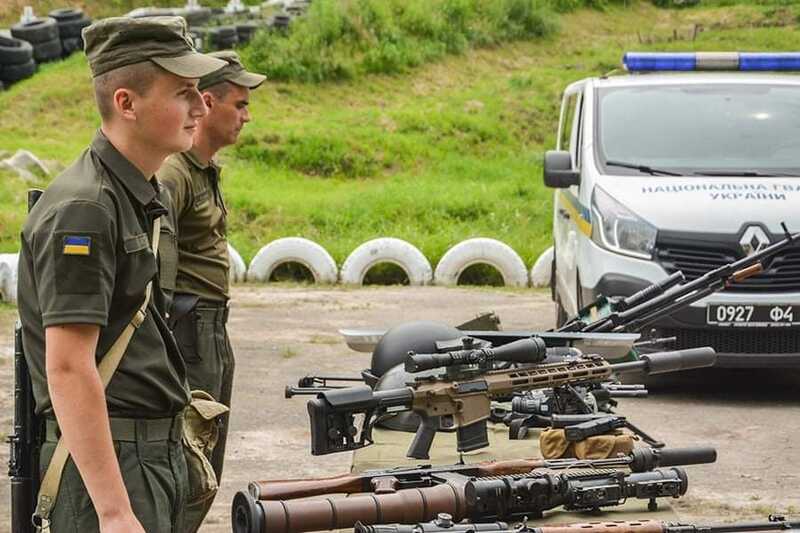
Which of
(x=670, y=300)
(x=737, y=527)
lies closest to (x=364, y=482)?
(x=737, y=527)

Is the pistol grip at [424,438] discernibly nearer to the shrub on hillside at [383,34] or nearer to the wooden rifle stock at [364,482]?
the wooden rifle stock at [364,482]

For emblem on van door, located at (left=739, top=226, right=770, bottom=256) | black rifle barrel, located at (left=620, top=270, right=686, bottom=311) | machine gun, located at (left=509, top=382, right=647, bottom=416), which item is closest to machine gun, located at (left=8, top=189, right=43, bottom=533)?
machine gun, located at (left=509, top=382, right=647, bottom=416)

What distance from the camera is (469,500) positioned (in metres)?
3.89

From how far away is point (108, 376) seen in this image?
3.15 metres

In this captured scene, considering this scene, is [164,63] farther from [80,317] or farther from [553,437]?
[553,437]

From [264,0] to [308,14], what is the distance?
17.3 ft

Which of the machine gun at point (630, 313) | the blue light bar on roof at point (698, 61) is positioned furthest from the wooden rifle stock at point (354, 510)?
the blue light bar on roof at point (698, 61)

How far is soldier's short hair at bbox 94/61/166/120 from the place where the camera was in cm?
319

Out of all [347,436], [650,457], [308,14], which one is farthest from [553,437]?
[308,14]

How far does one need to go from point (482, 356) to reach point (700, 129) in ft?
16.7

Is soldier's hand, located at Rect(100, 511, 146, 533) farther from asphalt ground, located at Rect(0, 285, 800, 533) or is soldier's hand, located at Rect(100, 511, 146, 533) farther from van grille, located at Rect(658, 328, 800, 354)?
van grille, located at Rect(658, 328, 800, 354)

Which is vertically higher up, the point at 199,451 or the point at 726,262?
the point at 199,451

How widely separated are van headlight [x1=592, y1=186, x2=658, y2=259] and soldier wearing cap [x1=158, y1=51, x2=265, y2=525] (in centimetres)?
396

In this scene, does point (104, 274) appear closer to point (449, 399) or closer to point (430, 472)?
point (430, 472)
